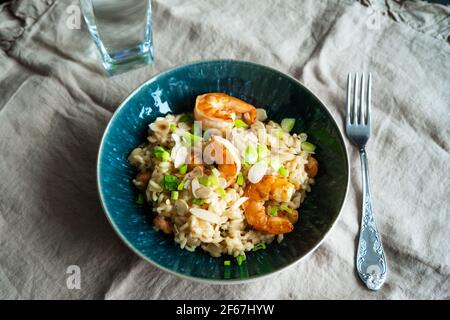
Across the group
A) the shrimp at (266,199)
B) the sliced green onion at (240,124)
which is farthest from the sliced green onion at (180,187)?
the sliced green onion at (240,124)

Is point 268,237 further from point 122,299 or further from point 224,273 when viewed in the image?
point 122,299

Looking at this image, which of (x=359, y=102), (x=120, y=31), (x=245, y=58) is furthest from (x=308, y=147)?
(x=120, y=31)

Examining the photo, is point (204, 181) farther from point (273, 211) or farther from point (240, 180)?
point (273, 211)

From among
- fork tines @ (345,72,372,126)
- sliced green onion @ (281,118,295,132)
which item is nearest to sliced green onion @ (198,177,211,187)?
sliced green onion @ (281,118,295,132)

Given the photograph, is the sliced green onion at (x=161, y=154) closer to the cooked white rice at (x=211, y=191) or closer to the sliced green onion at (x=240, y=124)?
the cooked white rice at (x=211, y=191)

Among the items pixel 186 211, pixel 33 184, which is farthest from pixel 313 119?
pixel 33 184
